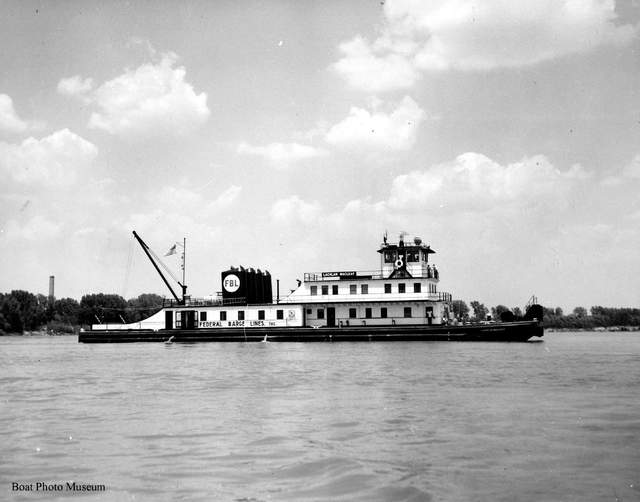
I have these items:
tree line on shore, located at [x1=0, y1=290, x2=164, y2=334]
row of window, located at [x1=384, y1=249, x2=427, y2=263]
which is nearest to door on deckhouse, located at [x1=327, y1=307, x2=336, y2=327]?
row of window, located at [x1=384, y1=249, x2=427, y2=263]

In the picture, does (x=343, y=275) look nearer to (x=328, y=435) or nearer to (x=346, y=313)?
(x=346, y=313)

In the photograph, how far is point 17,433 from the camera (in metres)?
16.3

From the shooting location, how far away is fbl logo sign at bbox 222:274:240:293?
57.4 metres

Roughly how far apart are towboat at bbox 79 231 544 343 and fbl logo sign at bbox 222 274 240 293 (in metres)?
0.08

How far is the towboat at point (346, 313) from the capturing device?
5147cm

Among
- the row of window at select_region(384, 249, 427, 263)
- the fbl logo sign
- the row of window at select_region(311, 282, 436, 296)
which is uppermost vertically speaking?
the row of window at select_region(384, 249, 427, 263)

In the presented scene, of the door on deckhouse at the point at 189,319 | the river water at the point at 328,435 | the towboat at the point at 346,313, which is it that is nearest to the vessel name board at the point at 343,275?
the towboat at the point at 346,313

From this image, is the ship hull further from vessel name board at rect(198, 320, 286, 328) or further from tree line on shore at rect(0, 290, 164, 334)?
tree line on shore at rect(0, 290, 164, 334)

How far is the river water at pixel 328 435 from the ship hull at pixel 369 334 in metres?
19.9

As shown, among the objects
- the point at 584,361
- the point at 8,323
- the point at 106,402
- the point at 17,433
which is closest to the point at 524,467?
the point at 17,433

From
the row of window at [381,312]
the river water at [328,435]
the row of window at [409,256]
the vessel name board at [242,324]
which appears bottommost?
the river water at [328,435]

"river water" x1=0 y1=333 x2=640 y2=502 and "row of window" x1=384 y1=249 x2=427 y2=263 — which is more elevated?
"row of window" x1=384 y1=249 x2=427 y2=263

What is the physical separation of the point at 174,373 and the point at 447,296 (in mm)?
27542

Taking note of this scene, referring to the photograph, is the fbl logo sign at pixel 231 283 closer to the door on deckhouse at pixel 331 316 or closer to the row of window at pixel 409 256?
the door on deckhouse at pixel 331 316
